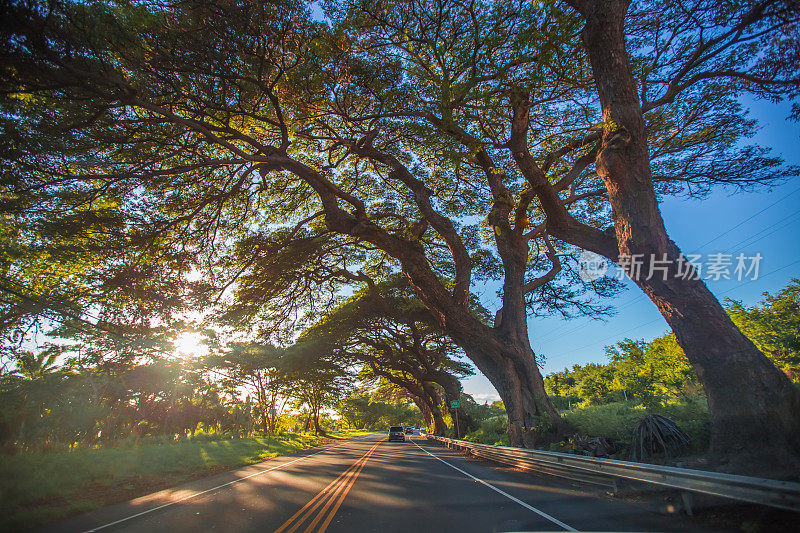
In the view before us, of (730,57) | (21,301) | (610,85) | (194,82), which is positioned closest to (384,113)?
(194,82)

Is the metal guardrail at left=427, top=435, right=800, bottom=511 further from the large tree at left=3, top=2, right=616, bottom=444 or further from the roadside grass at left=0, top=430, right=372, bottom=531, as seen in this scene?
the roadside grass at left=0, top=430, right=372, bottom=531

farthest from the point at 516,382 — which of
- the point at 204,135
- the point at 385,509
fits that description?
the point at 204,135

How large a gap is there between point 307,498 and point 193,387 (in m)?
27.0

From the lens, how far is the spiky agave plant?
272 inches

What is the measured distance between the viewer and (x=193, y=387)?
1131 inches

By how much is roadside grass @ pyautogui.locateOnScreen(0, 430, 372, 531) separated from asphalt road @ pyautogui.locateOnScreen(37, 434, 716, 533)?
824 millimetres

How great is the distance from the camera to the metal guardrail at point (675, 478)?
3447 mm

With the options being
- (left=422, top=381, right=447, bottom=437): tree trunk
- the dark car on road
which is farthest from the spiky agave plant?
the dark car on road

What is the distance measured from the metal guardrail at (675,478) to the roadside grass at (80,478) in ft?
31.5

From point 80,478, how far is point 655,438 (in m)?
13.6

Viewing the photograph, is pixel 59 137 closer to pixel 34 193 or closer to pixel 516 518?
pixel 34 193

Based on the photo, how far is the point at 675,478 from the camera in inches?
185

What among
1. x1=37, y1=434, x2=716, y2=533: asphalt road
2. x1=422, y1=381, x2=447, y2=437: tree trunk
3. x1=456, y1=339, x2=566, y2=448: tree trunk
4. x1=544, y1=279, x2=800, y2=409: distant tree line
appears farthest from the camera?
x1=422, y1=381, x2=447, y2=437: tree trunk

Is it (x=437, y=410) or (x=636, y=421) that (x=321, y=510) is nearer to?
(x=636, y=421)
